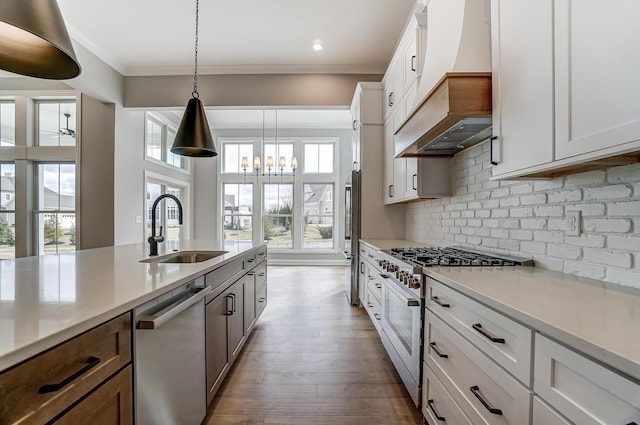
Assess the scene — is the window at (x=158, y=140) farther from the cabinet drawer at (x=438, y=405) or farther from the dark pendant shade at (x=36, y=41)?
the cabinet drawer at (x=438, y=405)

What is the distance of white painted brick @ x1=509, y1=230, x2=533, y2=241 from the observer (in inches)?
66.8

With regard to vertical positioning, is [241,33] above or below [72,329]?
above

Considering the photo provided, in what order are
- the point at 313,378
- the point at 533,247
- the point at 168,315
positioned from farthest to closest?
the point at 313,378, the point at 533,247, the point at 168,315

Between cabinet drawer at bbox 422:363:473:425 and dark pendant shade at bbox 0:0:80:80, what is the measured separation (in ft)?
7.08

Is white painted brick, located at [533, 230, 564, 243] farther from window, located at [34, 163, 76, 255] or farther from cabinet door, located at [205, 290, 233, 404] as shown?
window, located at [34, 163, 76, 255]

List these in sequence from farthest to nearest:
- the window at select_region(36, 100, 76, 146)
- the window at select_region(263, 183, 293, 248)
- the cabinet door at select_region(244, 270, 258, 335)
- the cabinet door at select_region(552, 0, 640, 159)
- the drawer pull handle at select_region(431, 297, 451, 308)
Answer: the window at select_region(263, 183, 293, 248), the window at select_region(36, 100, 76, 146), the cabinet door at select_region(244, 270, 258, 335), the drawer pull handle at select_region(431, 297, 451, 308), the cabinet door at select_region(552, 0, 640, 159)

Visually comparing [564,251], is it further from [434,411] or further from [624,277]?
[434,411]

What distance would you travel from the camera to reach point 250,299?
2695 mm

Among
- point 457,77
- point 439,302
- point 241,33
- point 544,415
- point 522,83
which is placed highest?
point 241,33

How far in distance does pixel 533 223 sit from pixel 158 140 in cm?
647

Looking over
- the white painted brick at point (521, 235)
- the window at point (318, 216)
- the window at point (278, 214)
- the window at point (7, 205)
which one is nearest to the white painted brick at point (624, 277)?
the white painted brick at point (521, 235)

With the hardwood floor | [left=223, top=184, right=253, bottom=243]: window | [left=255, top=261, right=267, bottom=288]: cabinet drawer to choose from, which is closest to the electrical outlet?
the hardwood floor

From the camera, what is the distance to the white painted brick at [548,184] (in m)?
1.51

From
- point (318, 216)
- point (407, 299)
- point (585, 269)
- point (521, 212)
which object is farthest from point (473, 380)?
point (318, 216)
